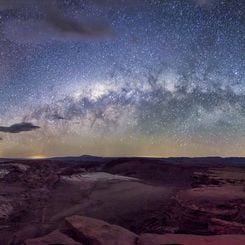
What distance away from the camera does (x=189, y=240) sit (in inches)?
327

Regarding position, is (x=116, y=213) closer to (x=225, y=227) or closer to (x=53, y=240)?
(x=225, y=227)

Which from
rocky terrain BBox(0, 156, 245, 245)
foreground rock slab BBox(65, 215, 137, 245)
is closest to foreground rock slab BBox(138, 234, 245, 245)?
rocky terrain BBox(0, 156, 245, 245)

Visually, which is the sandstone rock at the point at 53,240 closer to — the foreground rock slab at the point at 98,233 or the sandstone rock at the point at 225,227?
the foreground rock slab at the point at 98,233

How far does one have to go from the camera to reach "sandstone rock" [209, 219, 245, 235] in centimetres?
946

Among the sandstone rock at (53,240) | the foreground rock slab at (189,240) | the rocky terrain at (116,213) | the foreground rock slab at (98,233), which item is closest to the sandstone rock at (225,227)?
the rocky terrain at (116,213)

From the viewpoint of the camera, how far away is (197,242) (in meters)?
8.16

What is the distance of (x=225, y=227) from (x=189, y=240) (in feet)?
5.80

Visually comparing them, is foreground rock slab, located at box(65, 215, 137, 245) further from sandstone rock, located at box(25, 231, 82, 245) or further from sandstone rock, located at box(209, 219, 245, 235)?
sandstone rock, located at box(209, 219, 245, 235)

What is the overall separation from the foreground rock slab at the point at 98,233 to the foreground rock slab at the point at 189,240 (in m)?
0.34

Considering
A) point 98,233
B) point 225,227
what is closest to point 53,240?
point 98,233

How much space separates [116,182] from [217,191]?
6.13 metres

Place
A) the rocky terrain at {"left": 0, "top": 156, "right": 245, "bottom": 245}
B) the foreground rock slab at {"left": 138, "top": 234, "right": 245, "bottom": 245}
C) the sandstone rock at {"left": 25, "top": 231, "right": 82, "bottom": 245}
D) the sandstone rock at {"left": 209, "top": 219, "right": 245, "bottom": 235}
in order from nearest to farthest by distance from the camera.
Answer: the foreground rock slab at {"left": 138, "top": 234, "right": 245, "bottom": 245} → the sandstone rock at {"left": 25, "top": 231, "right": 82, "bottom": 245} → the rocky terrain at {"left": 0, "top": 156, "right": 245, "bottom": 245} → the sandstone rock at {"left": 209, "top": 219, "right": 245, "bottom": 235}

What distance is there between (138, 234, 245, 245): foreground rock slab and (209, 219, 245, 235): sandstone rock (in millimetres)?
1036

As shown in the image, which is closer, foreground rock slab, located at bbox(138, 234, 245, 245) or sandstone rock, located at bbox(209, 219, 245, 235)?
foreground rock slab, located at bbox(138, 234, 245, 245)
